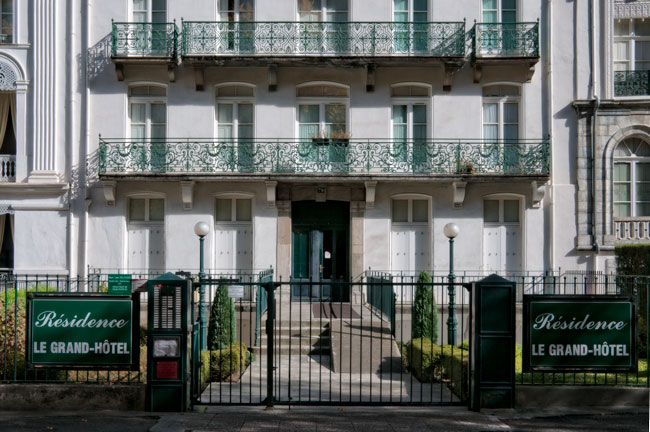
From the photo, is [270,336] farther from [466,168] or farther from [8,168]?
[8,168]

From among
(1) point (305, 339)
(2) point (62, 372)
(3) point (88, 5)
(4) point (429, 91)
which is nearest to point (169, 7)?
(3) point (88, 5)

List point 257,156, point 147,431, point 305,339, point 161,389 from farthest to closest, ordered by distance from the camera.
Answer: point 257,156 → point 305,339 → point 161,389 → point 147,431

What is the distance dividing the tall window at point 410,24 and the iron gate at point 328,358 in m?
7.92

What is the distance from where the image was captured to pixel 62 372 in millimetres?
10789

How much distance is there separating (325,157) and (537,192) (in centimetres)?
699

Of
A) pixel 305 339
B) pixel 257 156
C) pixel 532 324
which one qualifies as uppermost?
pixel 257 156

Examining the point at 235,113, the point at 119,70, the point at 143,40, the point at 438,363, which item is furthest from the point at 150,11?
the point at 438,363

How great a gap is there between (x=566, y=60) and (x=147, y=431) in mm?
18838

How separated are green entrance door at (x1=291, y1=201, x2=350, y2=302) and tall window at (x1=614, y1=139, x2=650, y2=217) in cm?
902

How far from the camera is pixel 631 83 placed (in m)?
22.8

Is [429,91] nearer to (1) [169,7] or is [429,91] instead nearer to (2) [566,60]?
(2) [566,60]

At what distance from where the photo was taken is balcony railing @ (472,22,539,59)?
22.2 m

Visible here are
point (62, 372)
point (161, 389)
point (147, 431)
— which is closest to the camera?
point (147, 431)

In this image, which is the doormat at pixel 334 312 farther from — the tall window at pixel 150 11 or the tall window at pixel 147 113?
the tall window at pixel 150 11
